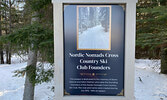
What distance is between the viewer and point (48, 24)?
3162mm

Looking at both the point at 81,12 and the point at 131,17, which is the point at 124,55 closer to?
the point at 131,17

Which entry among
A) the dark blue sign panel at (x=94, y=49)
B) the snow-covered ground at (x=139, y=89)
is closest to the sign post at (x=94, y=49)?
the dark blue sign panel at (x=94, y=49)

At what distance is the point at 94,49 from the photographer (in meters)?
1.78

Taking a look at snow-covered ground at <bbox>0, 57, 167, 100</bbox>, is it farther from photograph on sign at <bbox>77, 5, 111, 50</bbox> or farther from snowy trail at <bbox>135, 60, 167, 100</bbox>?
photograph on sign at <bbox>77, 5, 111, 50</bbox>

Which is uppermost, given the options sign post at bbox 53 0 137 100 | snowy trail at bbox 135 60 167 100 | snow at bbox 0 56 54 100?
sign post at bbox 53 0 137 100

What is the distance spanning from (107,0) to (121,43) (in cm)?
63

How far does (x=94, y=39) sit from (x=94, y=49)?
0.14m

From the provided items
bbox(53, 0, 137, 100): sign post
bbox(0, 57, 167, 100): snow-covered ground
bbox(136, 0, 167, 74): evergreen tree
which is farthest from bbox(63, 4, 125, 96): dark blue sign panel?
bbox(0, 57, 167, 100): snow-covered ground

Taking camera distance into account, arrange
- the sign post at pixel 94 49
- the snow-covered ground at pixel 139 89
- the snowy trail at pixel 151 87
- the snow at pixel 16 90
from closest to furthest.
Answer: the sign post at pixel 94 49, the snowy trail at pixel 151 87, the snow-covered ground at pixel 139 89, the snow at pixel 16 90

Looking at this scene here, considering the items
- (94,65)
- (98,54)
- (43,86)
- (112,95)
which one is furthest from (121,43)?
(43,86)

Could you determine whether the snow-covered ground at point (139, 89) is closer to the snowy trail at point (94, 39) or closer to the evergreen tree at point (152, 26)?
the evergreen tree at point (152, 26)

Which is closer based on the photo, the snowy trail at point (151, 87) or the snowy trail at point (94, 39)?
the snowy trail at point (94, 39)

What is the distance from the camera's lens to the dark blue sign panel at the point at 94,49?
1737 millimetres

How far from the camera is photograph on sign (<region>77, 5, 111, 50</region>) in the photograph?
5.68 feet
